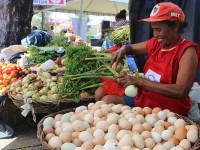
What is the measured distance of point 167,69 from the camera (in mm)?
2428

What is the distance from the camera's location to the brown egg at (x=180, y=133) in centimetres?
182

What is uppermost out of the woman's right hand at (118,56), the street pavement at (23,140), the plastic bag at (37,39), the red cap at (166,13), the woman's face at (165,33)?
the red cap at (166,13)

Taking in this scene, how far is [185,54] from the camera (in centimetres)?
230

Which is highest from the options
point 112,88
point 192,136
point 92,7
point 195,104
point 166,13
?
point 92,7

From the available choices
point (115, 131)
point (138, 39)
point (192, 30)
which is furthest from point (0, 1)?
point (115, 131)

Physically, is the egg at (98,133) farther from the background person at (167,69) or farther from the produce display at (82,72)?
the produce display at (82,72)

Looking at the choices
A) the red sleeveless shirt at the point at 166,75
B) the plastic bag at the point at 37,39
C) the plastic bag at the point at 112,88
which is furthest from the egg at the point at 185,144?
the plastic bag at the point at 37,39

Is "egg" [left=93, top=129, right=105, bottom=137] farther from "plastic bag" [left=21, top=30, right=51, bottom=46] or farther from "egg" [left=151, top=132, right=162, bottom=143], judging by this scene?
"plastic bag" [left=21, top=30, right=51, bottom=46]

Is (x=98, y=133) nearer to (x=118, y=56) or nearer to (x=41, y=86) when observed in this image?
(x=118, y=56)

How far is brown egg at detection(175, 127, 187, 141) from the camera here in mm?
1815

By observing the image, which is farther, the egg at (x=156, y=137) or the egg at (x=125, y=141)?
the egg at (x=156, y=137)

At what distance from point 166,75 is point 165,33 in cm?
34

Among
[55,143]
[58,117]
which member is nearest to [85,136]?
[55,143]

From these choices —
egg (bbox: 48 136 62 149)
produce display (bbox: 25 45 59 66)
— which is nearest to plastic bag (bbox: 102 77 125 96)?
egg (bbox: 48 136 62 149)
